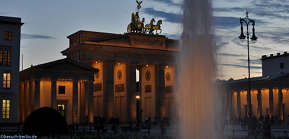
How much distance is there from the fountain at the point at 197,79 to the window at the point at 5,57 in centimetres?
4202

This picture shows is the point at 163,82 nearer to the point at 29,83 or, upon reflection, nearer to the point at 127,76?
the point at 127,76

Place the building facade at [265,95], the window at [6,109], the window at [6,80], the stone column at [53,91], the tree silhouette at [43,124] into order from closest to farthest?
the tree silhouette at [43,124]
the window at [6,109]
the window at [6,80]
the stone column at [53,91]
the building facade at [265,95]

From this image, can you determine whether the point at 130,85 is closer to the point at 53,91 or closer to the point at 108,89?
the point at 108,89

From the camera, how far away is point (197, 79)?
1848cm

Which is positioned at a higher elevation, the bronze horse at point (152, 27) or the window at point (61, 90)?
the bronze horse at point (152, 27)

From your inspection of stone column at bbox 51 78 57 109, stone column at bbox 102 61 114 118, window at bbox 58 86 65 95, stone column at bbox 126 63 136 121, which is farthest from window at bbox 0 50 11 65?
stone column at bbox 126 63 136 121

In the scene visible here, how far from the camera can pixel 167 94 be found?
78.3 m

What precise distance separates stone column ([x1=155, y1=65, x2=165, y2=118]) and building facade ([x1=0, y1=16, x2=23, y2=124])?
26.0 m

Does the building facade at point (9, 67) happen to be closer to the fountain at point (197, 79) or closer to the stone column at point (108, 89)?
the stone column at point (108, 89)

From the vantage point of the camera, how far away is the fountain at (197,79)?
1833 centimetres

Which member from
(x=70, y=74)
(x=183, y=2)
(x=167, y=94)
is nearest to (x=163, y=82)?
(x=167, y=94)

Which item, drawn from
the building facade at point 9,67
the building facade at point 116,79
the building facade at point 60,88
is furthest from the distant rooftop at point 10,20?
the building facade at point 116,79

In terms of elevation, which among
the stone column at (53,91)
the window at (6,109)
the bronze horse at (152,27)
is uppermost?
the bronze horse at (152,27)

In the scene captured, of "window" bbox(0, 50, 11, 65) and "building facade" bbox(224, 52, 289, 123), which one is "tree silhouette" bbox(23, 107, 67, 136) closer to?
"window" bbox(0, 50, 11, 65)
